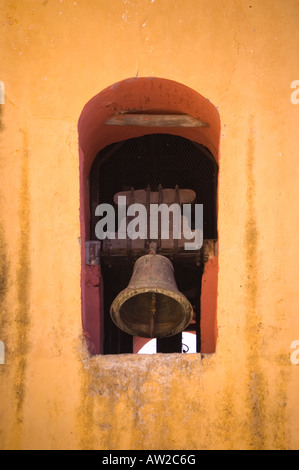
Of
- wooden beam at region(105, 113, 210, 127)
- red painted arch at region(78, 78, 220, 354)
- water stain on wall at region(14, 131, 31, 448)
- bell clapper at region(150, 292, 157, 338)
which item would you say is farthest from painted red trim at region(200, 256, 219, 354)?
water stain on wall at region(14, 131, 31, 448)

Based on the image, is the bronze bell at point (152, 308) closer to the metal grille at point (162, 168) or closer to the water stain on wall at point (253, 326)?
the water stain on wall at point (253, 326)

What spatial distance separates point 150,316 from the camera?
3533mm

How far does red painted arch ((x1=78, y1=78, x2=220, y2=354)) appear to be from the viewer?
11.1ft

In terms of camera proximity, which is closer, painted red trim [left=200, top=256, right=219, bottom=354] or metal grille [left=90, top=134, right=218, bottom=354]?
painted red trim [left=200, top=256, right=219, bottom=354]

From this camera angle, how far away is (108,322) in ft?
15.6

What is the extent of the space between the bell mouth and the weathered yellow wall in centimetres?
36

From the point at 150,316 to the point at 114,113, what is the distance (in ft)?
4.18

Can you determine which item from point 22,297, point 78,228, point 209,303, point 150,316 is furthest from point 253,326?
point 22,297

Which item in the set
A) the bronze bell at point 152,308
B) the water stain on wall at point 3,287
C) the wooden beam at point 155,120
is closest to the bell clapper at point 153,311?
the bronze bell at point 152,308

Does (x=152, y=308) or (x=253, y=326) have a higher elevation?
(x=152, y=308)

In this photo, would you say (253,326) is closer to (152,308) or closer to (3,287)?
(152,308)

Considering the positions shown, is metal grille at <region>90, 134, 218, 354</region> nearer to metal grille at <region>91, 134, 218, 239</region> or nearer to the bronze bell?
metal grille at <region>91, 134, 218, 239</region>

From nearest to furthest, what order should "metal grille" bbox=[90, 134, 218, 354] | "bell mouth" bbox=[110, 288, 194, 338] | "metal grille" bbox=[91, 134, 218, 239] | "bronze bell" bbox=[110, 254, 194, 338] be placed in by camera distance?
"bronze bell" bbox=[110, 254, 194, 338] < "bell mouth" bbox=[110, 288, 194, 338] < "metal grille" bbox=[90, 134, 218, 354] < "metal grille" bbox=[91, 134, 218, 239]

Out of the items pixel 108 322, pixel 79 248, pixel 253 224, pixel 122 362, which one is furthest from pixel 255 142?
pixel 108 322
